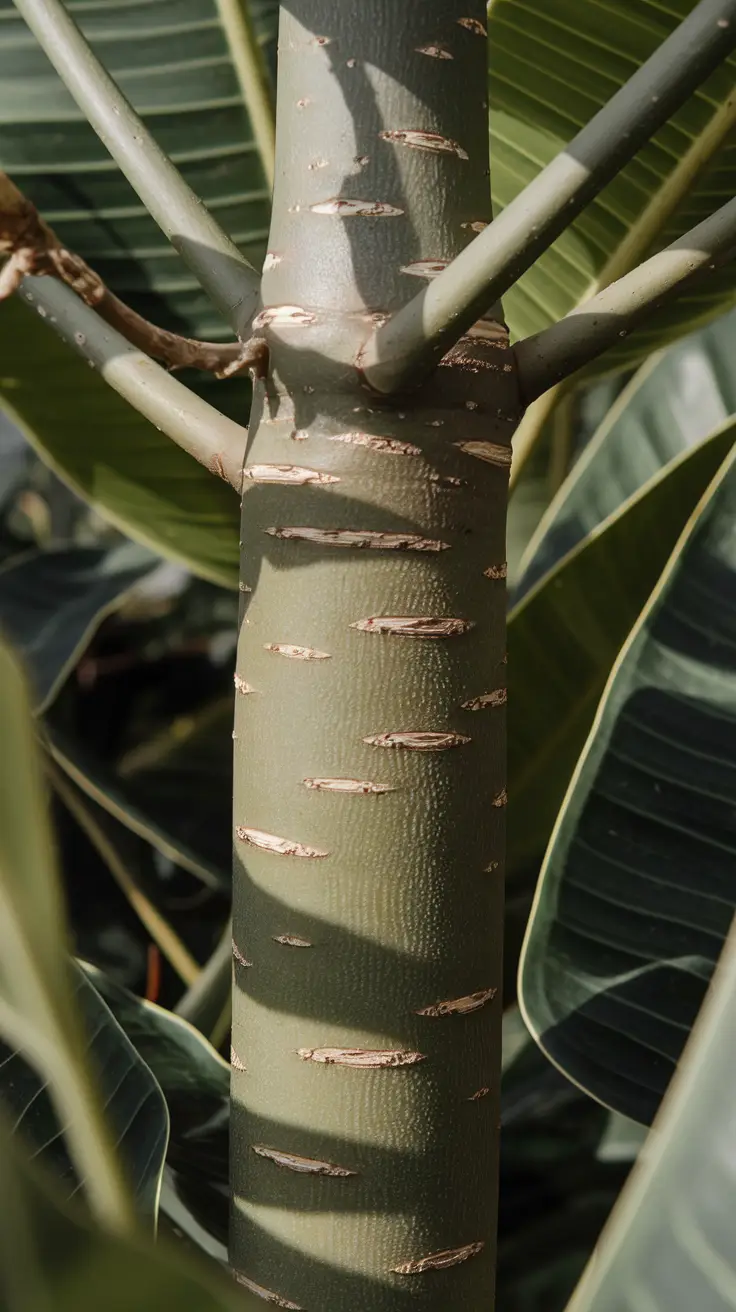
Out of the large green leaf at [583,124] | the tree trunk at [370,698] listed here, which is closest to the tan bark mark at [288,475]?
the tree trunk at [370,698]

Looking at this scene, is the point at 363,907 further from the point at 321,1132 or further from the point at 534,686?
the point at 534,686

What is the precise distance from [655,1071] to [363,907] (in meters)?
0.28

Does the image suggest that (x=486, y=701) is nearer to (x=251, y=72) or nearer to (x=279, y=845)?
(x=279, y=845)

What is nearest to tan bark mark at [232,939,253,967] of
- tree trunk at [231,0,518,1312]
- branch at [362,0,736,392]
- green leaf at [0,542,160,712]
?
tree trunk at [231,0,518,1312]

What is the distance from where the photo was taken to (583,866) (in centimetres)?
58

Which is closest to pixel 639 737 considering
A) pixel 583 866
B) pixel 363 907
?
pixel 583 866

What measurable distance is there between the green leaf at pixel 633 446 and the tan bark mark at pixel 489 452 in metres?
0.38

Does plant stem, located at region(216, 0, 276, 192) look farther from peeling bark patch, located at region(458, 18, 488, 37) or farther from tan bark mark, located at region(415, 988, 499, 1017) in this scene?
tan bark mark, located at region(415, 988, 499, 1017)

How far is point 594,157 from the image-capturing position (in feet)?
0.99

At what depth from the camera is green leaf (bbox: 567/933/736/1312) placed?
8.8 inches

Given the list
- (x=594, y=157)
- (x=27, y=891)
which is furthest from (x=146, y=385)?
(x=27, y=891)

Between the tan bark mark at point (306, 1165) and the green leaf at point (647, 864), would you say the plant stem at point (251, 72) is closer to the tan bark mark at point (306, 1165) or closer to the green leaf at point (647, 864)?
the green leaf at point (647, 864)

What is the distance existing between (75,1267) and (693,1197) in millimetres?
132

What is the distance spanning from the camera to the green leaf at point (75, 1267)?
15 centimetres
